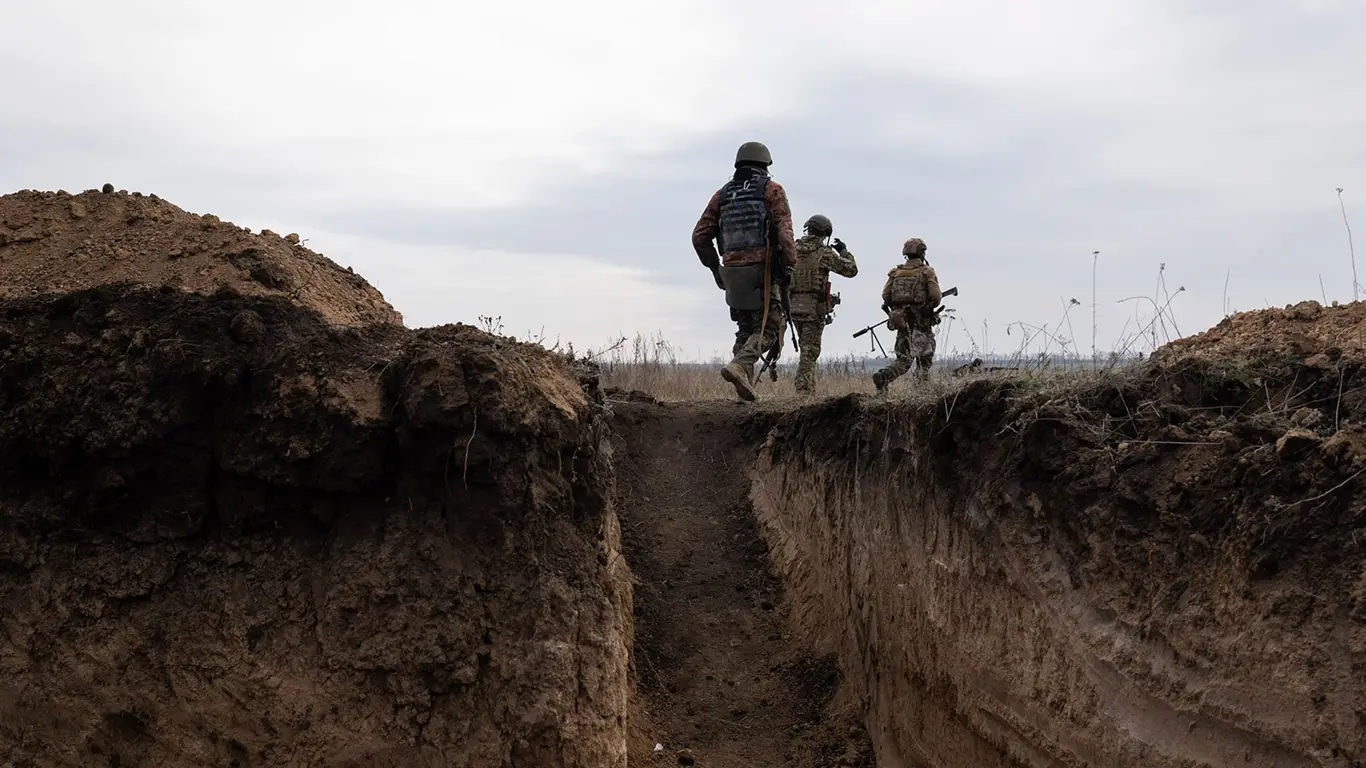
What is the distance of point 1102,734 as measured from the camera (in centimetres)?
426

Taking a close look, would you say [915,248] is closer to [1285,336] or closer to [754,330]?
[754,330]

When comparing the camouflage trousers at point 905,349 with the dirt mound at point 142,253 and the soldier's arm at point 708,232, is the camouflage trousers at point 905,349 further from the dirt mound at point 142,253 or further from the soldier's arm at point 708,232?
the dirt mound at point 142,253

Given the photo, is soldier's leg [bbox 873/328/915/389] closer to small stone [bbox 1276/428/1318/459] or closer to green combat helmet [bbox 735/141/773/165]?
green combat helmet [bbox 735/141/773/165]

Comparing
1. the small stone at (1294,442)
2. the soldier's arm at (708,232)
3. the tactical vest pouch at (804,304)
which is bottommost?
the small stone at (1294,442)

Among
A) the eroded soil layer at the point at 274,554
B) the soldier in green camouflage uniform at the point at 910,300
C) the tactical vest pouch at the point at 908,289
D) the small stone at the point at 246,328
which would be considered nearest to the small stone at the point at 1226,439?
the eroded soil layer at the point at 274,554

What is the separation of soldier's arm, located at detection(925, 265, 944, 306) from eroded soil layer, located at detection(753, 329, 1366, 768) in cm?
565

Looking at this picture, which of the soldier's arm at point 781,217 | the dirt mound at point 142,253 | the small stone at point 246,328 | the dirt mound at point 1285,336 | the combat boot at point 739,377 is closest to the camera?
the small stone at point 246,328

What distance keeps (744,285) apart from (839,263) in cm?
199

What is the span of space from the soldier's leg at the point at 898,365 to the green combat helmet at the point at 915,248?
930 mm

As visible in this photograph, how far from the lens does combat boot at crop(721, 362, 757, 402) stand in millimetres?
11438

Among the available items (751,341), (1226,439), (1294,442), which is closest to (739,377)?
(751,341)

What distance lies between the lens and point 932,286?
488 inches

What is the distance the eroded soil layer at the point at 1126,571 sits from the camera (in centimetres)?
348

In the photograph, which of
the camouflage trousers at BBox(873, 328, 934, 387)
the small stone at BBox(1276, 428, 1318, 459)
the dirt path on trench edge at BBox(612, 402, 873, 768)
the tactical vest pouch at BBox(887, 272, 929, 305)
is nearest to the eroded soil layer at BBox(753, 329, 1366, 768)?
the small stone at BBox(1276, 428, 1318, 459)
